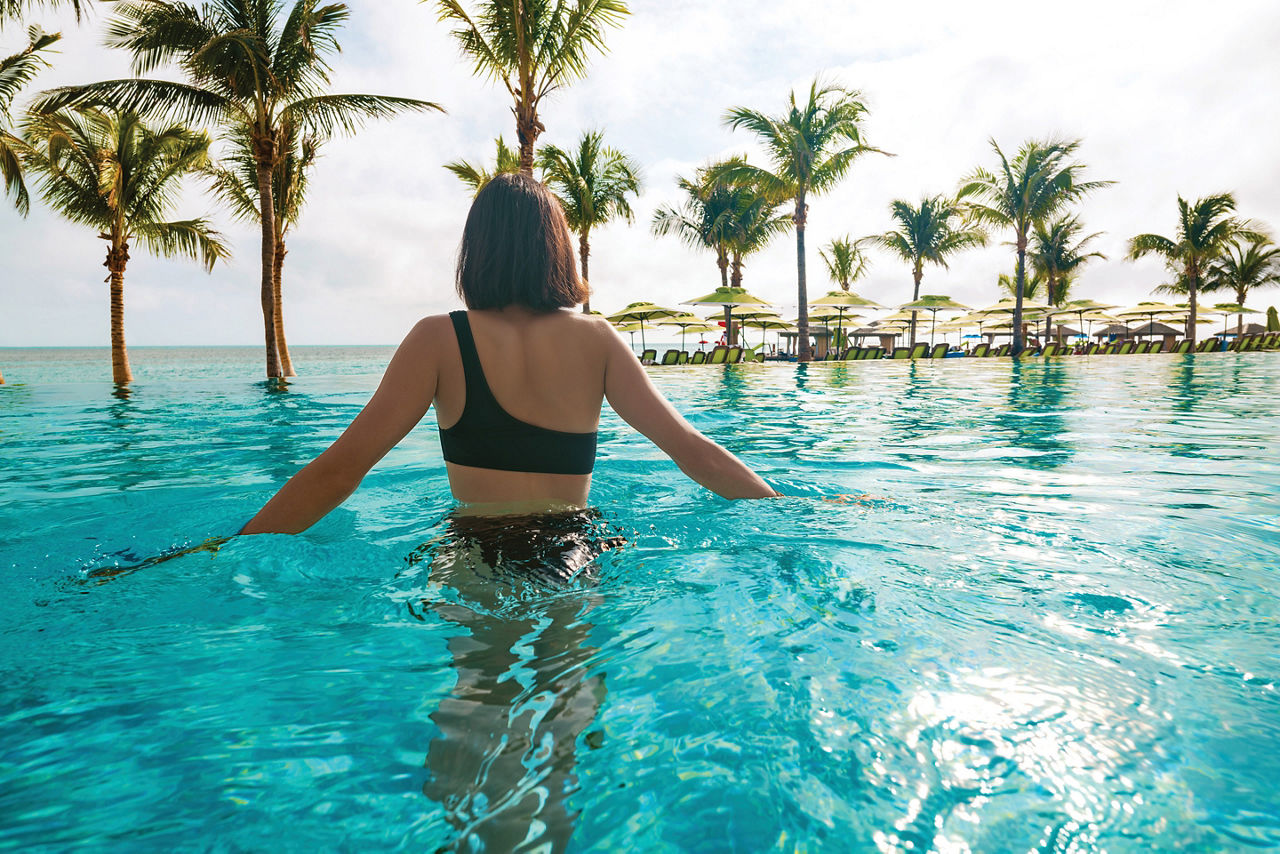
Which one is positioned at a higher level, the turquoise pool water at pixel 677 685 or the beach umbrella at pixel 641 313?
the beach umbrella at pixel 641 313

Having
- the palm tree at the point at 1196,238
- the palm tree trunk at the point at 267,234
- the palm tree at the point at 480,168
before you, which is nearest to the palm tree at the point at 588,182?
the palm tree at the point at 480,168

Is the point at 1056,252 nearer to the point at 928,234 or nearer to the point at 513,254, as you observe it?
the point at 928,234

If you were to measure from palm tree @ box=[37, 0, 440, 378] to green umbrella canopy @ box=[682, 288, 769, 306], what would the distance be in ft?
Answer: 44.3

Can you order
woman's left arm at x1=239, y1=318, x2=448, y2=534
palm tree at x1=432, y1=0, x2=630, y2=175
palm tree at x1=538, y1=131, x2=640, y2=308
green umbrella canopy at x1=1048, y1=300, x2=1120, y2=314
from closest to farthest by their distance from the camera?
woman's left arm at x1=239, y1=318, x2=448, y2=534 → palm tree at x1=432, y1=0, x2=630, y2=175 → palm tree at x1=538, y1=131, x2=640, y2=308 → green umbrella canopy at x1=1048, y1=300, x2=1120, y2=314

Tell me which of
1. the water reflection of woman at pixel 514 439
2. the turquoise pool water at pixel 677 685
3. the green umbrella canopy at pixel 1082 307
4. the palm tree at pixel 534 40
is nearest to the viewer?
the turquoise pool water at pixel 677 685

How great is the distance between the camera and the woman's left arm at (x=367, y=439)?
5.49ft

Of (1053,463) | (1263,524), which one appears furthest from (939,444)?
(1263,524)

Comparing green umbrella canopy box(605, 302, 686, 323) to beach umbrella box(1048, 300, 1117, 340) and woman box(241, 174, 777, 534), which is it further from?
woman box(241, 174, 777, 534)

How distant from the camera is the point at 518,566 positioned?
172 centimetres

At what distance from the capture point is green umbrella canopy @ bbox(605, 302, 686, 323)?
1101 inches

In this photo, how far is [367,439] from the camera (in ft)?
5.52

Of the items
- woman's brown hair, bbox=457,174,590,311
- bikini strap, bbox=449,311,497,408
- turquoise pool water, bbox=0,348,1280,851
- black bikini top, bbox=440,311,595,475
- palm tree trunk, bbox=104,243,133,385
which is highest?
palm tree trunk, bbox=104,243,133,385

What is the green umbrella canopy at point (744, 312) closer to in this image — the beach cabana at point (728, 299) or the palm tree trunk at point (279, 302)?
the beach cabana at point (728, 299)

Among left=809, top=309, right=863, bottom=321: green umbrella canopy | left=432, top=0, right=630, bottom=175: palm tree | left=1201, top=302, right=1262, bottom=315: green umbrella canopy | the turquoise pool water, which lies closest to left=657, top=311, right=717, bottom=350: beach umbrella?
left=809, top=309, right=863, bottom=321: green umbrella canopy
